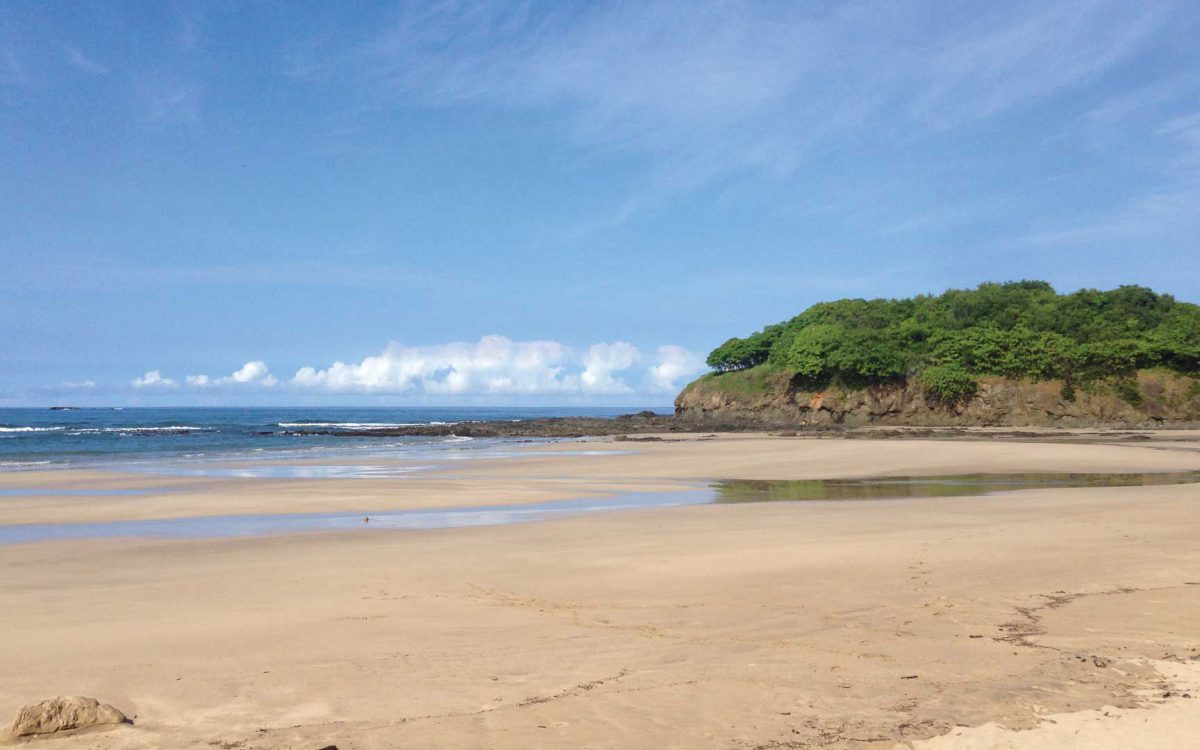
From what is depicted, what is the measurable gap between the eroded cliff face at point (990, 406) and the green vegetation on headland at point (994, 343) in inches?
29.5

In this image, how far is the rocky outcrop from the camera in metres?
5.12

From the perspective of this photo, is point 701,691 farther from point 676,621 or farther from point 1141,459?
point 1141,459

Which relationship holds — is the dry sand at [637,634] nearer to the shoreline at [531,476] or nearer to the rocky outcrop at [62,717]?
the rocky outcrop at [62,717]

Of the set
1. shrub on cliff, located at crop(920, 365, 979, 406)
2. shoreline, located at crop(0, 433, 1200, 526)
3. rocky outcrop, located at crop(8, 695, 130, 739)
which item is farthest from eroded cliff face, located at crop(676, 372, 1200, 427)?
rocky outcrop, located at crop(8, 695, 130, 739)

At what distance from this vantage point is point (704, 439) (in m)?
55.4

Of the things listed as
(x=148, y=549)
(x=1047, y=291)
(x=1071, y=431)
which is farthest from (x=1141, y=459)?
(x=1047, y=291)

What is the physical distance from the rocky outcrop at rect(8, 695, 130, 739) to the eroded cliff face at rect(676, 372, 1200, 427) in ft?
223

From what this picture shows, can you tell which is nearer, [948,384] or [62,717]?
[62,717]

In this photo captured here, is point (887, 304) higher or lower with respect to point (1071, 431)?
higher

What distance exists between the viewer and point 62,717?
524 cm

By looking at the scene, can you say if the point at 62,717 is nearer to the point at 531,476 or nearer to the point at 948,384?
the point at 531,476

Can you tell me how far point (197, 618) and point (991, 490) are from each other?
19.9 m

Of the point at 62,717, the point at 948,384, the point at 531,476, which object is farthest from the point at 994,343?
the point at 62,717

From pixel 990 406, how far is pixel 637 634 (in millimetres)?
67217
